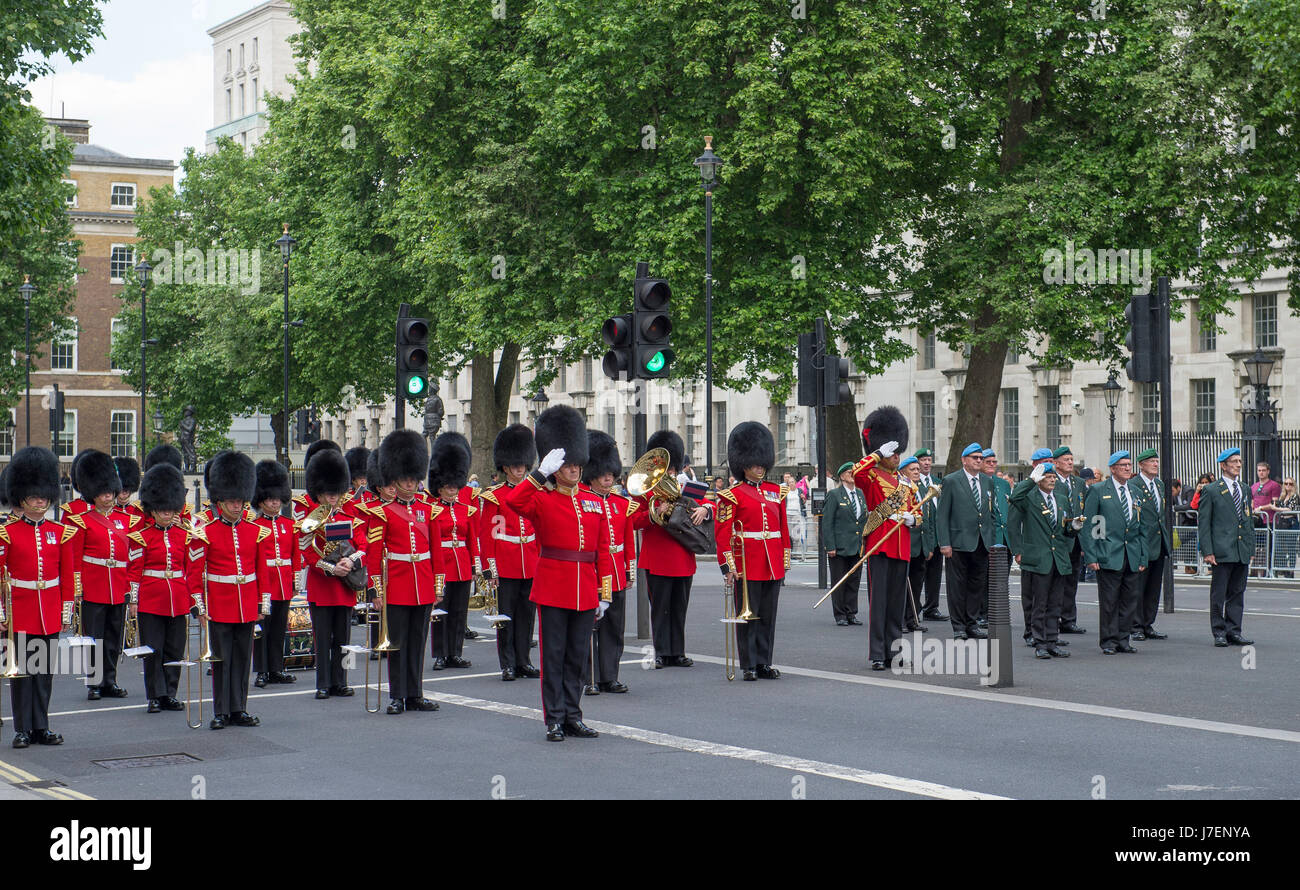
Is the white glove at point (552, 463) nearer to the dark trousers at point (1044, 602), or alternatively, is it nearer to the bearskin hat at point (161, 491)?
the bearskin hat at point (161, 491)

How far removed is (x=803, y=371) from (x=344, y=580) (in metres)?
13.5

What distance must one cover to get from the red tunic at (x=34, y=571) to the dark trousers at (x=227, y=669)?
1106 millimetres

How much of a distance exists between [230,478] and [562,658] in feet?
10.3

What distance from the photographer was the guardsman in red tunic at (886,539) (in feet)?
47.4

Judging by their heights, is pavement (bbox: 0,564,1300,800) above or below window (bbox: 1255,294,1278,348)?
below

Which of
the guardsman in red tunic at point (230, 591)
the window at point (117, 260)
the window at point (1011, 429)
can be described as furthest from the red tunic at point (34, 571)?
the window at point (117, 260)

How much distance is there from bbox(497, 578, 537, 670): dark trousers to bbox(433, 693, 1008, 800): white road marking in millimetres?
1900

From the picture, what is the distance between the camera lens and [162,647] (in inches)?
500

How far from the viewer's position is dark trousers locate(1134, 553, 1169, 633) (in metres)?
16.8

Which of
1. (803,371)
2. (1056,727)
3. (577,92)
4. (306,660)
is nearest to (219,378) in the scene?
(577,92)

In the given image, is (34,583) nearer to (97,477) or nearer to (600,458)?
(97,477)

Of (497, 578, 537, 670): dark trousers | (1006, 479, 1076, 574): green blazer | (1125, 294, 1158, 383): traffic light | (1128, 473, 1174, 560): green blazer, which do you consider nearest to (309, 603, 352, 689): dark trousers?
(497, 578, 537, 670): dark trousers

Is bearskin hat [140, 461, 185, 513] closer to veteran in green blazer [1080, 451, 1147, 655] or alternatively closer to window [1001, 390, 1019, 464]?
veteran in green blazer [1080, 451, 1147, 655]
